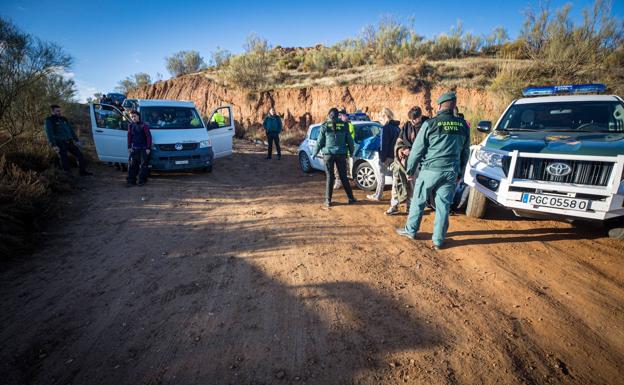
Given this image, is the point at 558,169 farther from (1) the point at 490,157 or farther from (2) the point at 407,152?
(2) the point at 407,152

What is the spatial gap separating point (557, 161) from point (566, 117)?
1.69 m

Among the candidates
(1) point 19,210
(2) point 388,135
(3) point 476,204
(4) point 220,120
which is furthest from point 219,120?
(3) point 476,204

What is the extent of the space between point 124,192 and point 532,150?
7.91 meters

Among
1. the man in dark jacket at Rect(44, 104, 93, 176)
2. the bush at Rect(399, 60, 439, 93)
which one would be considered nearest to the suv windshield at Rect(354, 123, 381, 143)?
the man in dark jacket at Rect(44, 104, 93, 176)

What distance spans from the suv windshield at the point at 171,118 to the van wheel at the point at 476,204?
7.47 m

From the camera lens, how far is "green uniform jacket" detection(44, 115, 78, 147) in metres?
7.38

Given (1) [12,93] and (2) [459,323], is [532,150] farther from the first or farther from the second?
(1) [12,93]

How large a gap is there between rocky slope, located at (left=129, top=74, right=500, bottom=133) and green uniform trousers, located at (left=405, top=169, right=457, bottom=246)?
30.1 ft

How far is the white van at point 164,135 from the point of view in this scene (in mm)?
7809

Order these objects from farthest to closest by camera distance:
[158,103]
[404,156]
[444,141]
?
1. [158,103]
2. [404,156]
3. [444,141]

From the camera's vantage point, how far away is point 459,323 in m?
2.60

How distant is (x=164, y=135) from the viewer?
789 centimetres

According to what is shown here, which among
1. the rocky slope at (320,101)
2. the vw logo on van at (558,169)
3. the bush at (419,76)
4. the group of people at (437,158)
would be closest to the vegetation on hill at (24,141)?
the group of people at (437,158)

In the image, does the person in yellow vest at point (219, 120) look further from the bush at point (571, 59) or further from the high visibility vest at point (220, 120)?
the bush at point (571, 59)
